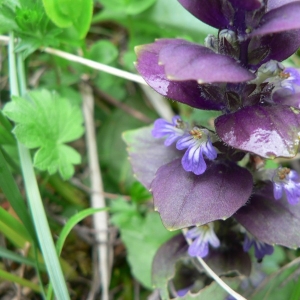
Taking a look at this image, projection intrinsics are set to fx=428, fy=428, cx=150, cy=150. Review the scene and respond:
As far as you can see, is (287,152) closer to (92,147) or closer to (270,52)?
(270,52)

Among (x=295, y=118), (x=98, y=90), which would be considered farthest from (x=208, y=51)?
(x=98, y=90)

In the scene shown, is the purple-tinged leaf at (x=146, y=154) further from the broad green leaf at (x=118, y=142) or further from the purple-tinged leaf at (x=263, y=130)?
the broad green leaf at (x=118, y=142)

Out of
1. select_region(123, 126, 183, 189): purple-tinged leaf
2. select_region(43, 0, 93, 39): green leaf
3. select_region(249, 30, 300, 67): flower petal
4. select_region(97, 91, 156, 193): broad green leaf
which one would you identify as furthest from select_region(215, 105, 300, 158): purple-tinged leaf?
select_region(97, 91, 156, 193): broad green leaf

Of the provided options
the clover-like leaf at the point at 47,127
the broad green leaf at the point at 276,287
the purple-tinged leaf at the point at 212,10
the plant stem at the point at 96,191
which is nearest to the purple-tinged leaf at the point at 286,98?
the purple-tinged leaf at the point at 212,10

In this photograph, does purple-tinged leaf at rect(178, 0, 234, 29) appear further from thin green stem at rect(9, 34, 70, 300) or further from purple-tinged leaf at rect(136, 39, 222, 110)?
thin green stem at rect(9, 34, 70, 300)

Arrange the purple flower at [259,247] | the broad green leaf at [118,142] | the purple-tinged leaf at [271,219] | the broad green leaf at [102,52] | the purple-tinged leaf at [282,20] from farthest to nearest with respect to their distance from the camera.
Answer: the broad green leaf at [118,142] → the broad green leaf at [102,52] → the purple flower at [259,247] → the purple-tinged leaf at [271,219] → the purple-tinged leaf at [282,20]
